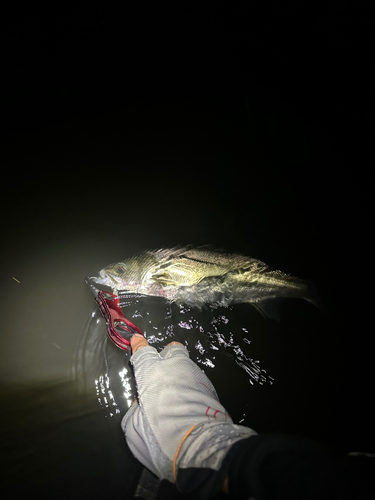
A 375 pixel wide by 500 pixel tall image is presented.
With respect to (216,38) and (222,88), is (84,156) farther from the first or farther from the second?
(216,38)

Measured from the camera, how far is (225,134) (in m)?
3.73

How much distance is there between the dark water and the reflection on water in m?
0.01

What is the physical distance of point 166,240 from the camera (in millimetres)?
2508

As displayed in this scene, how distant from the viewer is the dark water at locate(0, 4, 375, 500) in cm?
145

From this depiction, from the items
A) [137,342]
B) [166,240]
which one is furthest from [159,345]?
A: [166,240]

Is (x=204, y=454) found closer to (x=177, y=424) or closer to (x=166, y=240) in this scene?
(x=177, y=424)

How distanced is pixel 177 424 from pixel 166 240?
6.02ft

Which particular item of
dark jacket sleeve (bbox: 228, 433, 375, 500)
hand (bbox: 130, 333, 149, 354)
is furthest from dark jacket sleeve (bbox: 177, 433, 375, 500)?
hand (bbox: 130, 333, 149, 354)

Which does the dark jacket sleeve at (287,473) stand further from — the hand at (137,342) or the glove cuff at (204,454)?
the hand at (137,342)

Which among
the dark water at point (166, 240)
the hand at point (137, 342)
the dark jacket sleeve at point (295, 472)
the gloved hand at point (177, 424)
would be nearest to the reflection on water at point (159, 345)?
the dark water at point (166, 240)

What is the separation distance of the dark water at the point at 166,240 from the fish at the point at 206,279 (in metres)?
0.14

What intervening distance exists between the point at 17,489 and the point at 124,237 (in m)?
2.02

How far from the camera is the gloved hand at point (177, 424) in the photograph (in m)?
0.80

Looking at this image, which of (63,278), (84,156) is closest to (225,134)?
(84,156)
